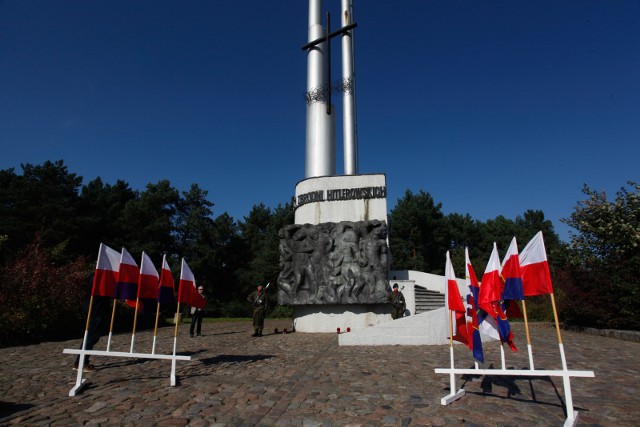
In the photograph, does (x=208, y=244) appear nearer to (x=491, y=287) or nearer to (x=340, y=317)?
(x=340, y=317)

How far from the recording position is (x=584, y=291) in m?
15.2

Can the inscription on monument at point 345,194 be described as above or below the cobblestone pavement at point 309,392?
above

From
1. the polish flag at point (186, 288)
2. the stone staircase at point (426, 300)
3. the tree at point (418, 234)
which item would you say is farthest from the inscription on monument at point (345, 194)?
the tree at point (418, 234)

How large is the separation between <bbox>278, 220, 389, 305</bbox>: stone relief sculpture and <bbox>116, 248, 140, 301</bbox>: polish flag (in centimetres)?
960

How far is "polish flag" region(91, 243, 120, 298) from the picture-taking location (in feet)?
22.5

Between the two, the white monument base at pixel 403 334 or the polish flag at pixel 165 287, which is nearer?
the polish flag at pixel 165 287

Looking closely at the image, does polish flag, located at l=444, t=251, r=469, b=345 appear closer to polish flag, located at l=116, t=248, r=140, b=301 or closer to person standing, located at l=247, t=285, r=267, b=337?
polish flag, located at l=116, t=248, r=140, b=301

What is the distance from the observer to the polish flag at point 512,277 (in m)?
5.20

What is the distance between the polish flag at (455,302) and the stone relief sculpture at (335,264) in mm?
9671

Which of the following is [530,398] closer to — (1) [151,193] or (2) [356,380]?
(2) [356,380]

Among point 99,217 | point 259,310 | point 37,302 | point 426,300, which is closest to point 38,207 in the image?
point 99,217

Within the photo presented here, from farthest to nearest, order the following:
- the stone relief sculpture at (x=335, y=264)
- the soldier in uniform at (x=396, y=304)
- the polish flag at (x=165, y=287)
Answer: the stone relief sculpture at (x=335, y=264)
the soldier in uniform at (x=396, y=304)
the polish flag at (x=165, y=287)

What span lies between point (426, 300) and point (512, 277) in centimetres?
1436

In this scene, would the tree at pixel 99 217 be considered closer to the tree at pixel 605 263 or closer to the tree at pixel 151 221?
the tree at pixel 151 221
